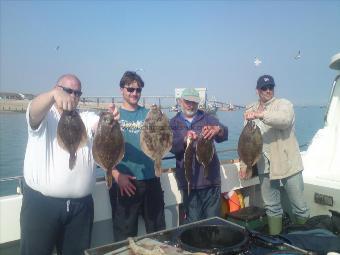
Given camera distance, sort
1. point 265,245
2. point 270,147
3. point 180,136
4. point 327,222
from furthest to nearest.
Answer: point 270,147
point 180,136
point 327,222
point 265,245

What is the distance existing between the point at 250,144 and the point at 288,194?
3.63ft

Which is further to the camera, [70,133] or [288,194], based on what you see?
[288,194]

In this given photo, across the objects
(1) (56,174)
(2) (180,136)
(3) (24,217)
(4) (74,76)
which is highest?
(4) (74,76)

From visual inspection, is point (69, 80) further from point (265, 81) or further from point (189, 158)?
point (265, 81)

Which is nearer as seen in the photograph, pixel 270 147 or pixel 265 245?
pixel 265 245

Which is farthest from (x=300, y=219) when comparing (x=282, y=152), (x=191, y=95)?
(x=191, y=95)

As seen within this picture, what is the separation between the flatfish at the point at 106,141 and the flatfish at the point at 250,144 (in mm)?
1864

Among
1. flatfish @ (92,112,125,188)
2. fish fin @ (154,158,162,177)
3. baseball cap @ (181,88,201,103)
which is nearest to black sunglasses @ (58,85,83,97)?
flatfish @ (92,112,125,188)

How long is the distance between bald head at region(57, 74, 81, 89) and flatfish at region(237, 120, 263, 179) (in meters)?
2.35

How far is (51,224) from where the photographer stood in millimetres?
3494

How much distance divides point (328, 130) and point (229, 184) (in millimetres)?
2038

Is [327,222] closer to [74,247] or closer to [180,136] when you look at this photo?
[180,136]

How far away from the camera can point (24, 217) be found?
3512mm

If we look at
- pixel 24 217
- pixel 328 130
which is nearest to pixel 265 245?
pixel 24 217
